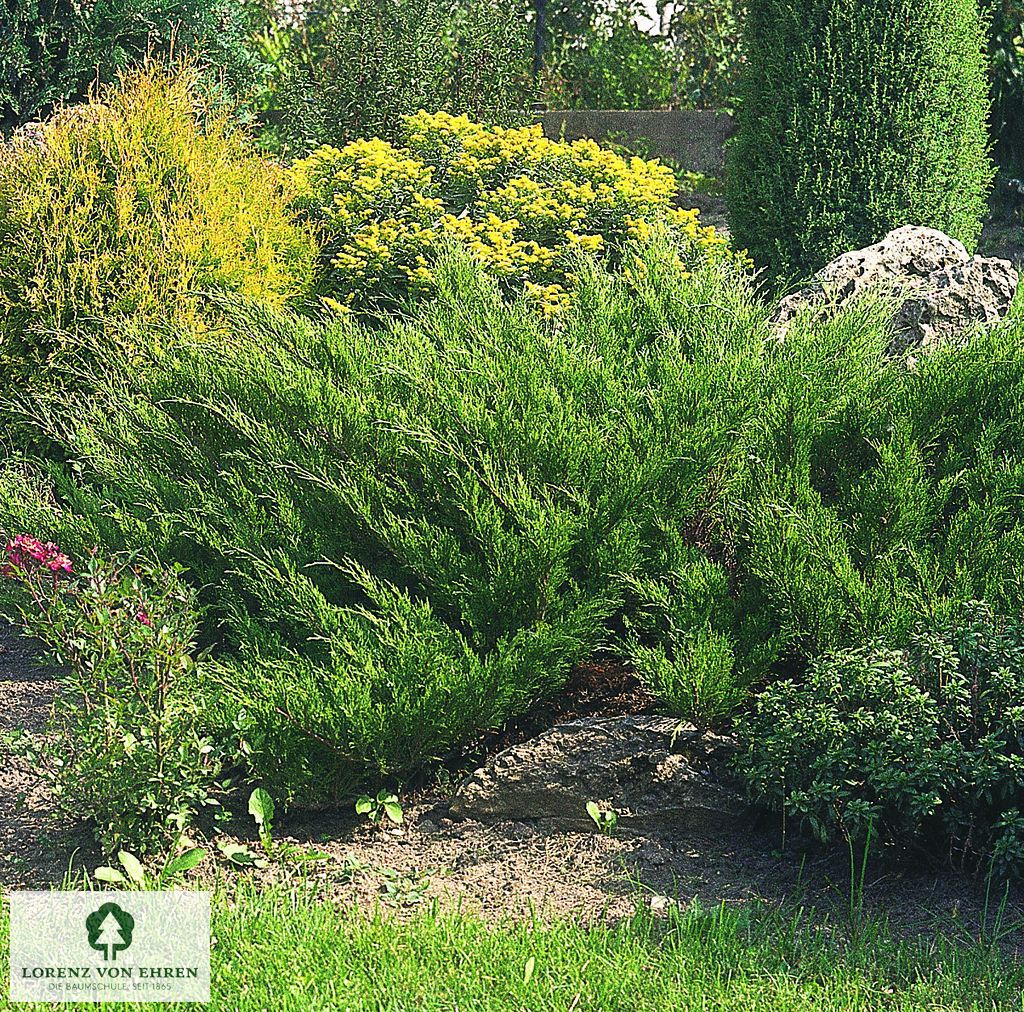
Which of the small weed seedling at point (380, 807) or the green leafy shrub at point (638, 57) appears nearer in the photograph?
the small weed seedling at point (380, 807)

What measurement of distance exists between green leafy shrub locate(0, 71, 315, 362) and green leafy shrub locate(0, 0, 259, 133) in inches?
139

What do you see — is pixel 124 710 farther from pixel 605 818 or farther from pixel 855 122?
pixel 855 122

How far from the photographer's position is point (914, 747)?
2762 mm

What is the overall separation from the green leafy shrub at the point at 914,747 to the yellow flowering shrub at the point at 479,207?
3.34 metres

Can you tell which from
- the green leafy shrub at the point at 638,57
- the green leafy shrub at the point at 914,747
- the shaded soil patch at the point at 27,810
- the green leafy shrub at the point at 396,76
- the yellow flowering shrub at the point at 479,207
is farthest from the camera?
the green leafy shrub at the point at 638,57

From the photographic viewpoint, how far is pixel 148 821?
2.98 meters

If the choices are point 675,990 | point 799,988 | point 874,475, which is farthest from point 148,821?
point 874,475

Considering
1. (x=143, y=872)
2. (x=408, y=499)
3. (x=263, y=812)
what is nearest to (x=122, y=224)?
(x=408, y=499)

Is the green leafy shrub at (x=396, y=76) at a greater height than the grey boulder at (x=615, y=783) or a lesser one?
greater

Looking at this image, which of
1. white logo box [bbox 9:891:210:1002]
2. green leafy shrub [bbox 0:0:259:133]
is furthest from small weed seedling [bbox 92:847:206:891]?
green leafy shrub [bbox 0:0:259:133]

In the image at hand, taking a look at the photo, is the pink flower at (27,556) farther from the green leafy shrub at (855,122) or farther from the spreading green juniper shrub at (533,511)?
the green leafy shrub at (855,122)

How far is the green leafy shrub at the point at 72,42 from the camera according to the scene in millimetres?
8656

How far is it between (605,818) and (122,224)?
3531mm

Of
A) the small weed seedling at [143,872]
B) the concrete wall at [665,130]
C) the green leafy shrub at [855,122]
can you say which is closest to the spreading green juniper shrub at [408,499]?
the small weed seedling at [143,872]
